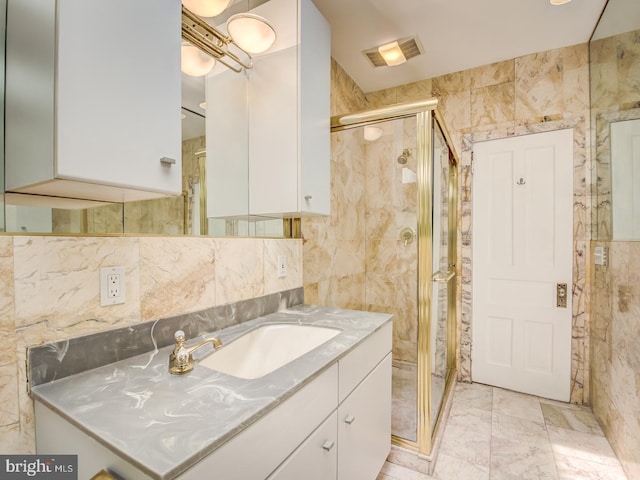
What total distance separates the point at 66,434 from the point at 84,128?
0.71 meters

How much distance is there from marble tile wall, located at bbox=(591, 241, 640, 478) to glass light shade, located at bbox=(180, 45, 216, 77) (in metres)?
2.19

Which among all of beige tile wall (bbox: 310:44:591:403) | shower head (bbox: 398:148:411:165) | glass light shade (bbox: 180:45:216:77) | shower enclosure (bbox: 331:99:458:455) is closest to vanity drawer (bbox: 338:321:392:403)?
shower enclosure (bbox: 331:99:458:455)

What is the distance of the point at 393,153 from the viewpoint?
Result: 1892mm

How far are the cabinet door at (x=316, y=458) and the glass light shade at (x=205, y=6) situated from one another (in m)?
1.56

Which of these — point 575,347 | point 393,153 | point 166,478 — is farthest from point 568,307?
point 166,478

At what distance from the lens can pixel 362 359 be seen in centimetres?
127

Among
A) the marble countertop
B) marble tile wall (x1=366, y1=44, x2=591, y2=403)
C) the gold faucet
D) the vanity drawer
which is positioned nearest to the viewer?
the marble countertop

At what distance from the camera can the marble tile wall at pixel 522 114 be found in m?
2.26

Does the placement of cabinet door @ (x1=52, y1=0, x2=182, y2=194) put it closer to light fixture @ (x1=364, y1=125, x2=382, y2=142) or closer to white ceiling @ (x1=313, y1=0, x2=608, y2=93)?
light fixture @ (x1=364, y1=125, x2=382, y2=142)

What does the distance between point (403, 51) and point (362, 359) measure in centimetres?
215

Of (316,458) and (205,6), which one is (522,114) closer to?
(205,6)

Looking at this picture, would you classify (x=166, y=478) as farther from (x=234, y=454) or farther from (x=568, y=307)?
(x=568, y=307)

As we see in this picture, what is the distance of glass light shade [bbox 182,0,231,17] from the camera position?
1152 millimetres

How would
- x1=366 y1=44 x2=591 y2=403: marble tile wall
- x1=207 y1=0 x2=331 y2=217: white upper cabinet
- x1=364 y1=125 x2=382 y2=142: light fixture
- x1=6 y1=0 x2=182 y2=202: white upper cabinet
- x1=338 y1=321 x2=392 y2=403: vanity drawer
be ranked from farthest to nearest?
x1=366 y1=44 x2=591 y2=403: marble tile wall → x1=364 y1=125 x2=382 y2=142: light fixture → x1=207 y1=0 x2=331 y2=217: white upper cabinet → x1=338 y1=321 x2=392 y2=403: vanity drawer → x1=6 y1=0 x2=182 y2=202: white upper cabinet
